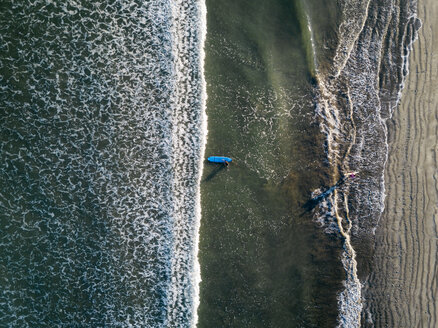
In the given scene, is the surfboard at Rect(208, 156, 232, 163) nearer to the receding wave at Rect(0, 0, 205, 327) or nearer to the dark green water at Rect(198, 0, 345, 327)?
the dark green water at Rect(198, 0, 345, 327)

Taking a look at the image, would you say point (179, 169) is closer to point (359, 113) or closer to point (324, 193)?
point (324, 193)

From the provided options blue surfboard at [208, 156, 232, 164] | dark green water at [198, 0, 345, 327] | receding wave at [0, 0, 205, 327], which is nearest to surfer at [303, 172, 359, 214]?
dark green water at [198, 0, 345, 327]

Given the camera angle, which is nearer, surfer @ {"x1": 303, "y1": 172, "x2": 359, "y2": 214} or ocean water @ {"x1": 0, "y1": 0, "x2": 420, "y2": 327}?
ocean water @ {"x1": 0, "y1": 0, "x2": 420, "y2": 327}

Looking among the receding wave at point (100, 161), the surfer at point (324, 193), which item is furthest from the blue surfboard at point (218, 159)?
the surfer at point (324, 193)

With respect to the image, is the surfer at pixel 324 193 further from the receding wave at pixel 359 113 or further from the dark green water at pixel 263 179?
the dark green water at pixel 263 179

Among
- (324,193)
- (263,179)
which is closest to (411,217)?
(324,193)

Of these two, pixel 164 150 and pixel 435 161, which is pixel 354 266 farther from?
pixel 164 150

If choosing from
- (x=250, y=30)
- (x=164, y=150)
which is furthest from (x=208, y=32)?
(x=164, y=150)
